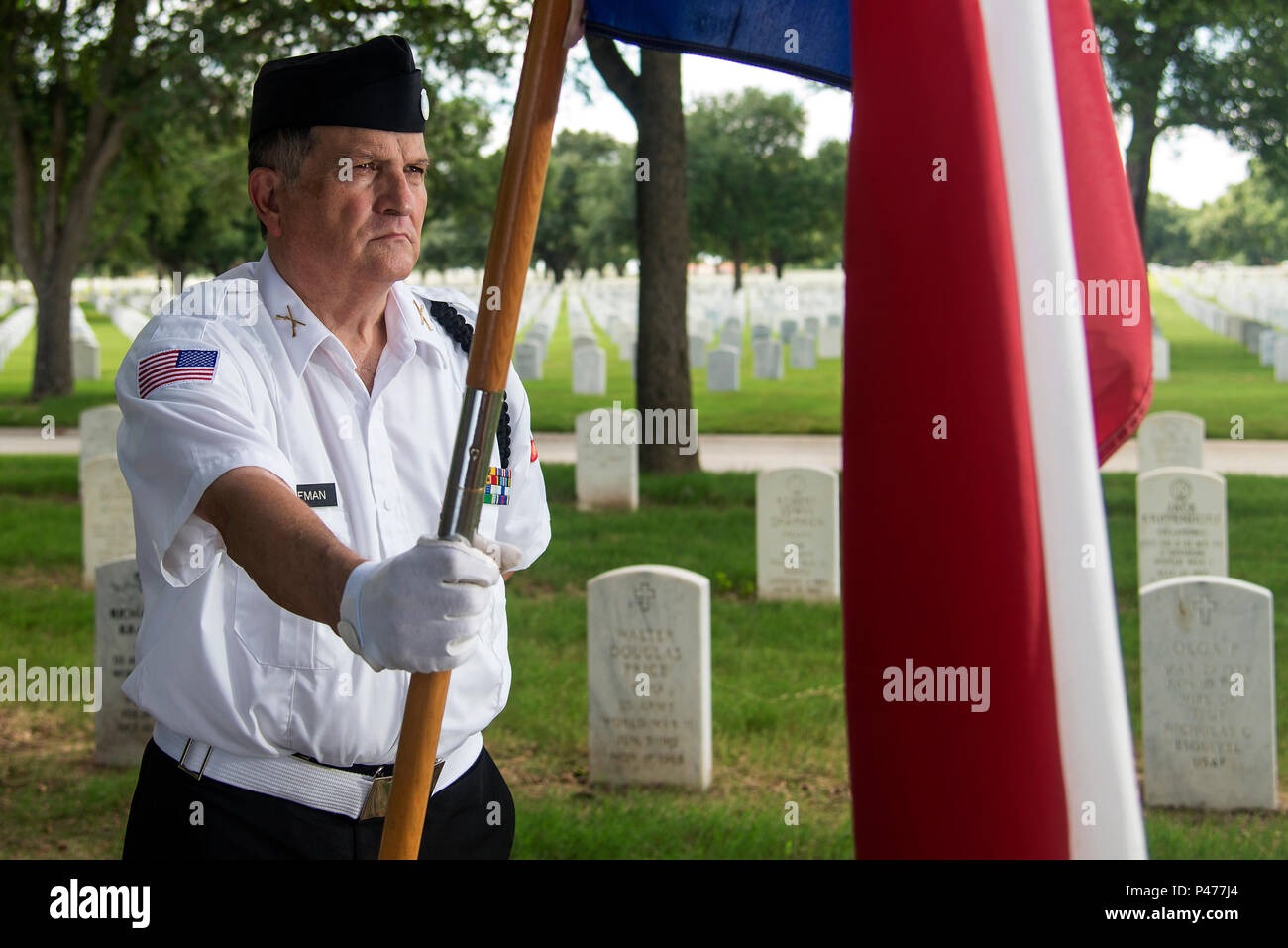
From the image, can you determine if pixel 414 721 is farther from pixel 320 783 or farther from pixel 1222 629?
pixel 1222 629

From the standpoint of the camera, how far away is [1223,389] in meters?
21.5

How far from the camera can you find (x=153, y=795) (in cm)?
238

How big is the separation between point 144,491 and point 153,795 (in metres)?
0.57

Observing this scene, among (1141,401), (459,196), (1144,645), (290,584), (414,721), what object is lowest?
(1144,645)

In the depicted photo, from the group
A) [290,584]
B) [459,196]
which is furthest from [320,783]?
[459,196]

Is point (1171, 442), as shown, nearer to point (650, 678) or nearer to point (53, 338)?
point (650, 678)

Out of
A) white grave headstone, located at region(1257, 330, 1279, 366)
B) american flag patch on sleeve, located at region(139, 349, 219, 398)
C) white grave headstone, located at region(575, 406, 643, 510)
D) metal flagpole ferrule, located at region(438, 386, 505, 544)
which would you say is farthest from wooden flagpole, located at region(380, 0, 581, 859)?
white grave headstone, located at region(1257, 330, 1279, 366)

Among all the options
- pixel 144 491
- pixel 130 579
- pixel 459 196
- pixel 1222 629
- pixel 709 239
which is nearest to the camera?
pixel 144 491

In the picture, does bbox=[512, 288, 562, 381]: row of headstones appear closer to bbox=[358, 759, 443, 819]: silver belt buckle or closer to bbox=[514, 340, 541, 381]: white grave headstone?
bbox=[514, 340, 541, 381]: white grave headstone

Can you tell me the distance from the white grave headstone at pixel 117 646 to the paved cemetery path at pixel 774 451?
27.2 ft

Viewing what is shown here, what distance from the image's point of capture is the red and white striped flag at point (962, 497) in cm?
183

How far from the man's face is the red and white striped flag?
0.85m

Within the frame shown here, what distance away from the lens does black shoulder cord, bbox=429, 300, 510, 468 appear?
2615 mm

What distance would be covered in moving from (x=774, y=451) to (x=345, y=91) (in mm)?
13571
